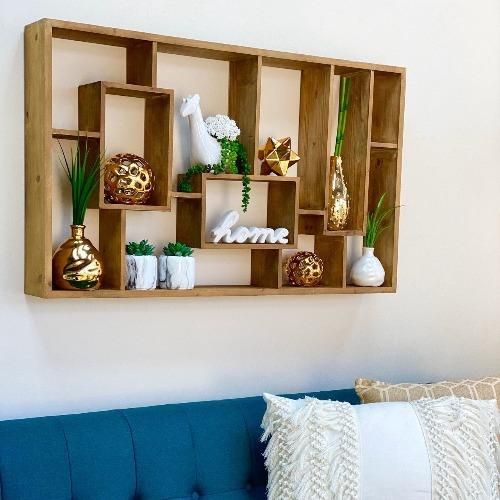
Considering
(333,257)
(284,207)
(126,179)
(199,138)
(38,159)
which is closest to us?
(38,159)

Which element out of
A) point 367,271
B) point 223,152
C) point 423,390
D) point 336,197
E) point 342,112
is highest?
point 342,112

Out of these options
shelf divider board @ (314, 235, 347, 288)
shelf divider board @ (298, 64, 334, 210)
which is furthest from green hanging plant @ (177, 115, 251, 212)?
shelf divider board @ (314, 235, 347, 288)

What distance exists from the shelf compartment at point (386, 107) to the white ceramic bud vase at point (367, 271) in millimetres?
344

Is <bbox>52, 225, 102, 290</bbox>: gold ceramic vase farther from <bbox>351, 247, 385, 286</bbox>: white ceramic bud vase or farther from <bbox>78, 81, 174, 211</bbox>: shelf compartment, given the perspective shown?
<bbox>351, 247, 385, 286</bbox>: white ceramic bud vase

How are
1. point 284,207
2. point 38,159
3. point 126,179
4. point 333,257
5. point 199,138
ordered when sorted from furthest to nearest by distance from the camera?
point 333,257 < point 284,207 < point 199,138 < point 126,179 < point 38,159

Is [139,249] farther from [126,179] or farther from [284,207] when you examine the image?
[284,207]

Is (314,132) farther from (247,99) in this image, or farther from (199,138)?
(199,138)

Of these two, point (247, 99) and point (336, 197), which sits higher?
point (247, 99)

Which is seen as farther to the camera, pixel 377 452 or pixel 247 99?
pixel 247 99

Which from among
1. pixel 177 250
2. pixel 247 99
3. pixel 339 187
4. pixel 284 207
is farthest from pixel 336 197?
pixel 177 250

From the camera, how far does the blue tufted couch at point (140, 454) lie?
2004 millimetres

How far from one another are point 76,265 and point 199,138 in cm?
47

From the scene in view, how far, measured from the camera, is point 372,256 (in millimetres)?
2643

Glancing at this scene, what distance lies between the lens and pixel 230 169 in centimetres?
236
